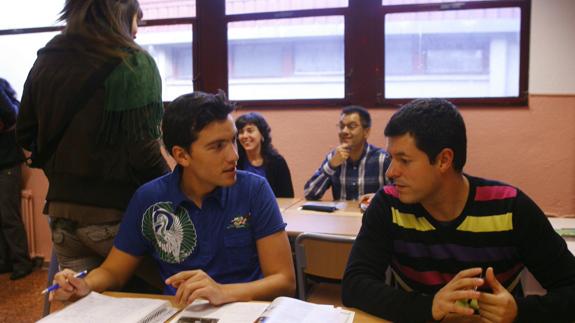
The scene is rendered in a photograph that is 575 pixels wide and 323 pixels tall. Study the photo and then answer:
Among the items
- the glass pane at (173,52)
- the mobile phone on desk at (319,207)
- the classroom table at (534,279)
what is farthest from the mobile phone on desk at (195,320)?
the glass pane at (173,52)

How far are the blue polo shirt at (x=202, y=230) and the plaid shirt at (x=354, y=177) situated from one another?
6.14 feet

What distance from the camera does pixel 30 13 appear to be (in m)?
4.27

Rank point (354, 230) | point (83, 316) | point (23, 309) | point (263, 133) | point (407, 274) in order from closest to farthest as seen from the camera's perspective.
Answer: point (83, 316) < point (407, 274) < point (354, 230) < point (23, 309) < point (263, 133)

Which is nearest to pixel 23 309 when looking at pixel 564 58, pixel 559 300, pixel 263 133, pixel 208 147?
pixel 263 133

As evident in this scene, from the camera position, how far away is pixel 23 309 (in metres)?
3.26

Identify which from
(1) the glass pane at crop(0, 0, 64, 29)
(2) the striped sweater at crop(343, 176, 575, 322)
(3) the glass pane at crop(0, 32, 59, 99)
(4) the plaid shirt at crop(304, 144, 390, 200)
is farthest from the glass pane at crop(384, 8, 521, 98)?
(3) the glass pane at crop(0, 32, 59, 99)

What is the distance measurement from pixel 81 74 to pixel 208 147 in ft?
1.47

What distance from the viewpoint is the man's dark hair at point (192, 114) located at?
1446mm

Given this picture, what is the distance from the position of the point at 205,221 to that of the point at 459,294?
0.76 m

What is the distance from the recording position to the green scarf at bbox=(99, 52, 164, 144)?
1.46 metres

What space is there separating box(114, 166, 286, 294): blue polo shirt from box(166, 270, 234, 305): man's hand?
11.0 inches

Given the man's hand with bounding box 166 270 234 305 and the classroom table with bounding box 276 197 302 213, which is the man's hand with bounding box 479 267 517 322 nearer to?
the man's hand with bounding box 166 270 234 305

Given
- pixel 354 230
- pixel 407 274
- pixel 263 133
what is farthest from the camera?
pixel 263 133

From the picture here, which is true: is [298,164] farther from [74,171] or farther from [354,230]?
[74,171]
